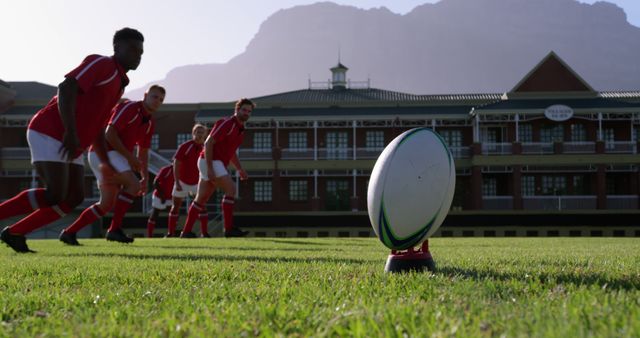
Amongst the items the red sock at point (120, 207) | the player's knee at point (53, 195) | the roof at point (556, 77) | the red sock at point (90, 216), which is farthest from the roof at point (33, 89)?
the player's knee at point (53, 195)

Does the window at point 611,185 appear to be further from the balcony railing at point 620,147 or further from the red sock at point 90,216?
the red sock at point 90,216

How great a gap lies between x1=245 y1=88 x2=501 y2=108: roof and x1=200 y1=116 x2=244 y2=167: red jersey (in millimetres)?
27810

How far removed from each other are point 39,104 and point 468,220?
95.2 feet

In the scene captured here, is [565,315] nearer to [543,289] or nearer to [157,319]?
[543,289]

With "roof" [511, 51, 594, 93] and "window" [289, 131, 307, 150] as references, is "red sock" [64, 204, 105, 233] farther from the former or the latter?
"roof" [511, 51, 594, 93]

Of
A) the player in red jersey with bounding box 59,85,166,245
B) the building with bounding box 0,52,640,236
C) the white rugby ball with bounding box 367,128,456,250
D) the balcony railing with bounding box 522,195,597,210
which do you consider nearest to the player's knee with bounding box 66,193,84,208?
the player in red jersey with bounding box 59,85,166,245

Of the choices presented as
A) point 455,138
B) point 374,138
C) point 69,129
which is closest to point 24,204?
point 69,129

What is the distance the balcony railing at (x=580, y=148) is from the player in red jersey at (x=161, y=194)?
26.0m

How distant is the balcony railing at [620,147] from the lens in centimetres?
3569

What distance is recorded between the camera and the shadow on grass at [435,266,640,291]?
2932 millimetres

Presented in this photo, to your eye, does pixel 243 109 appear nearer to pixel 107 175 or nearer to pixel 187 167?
pixel 187 167

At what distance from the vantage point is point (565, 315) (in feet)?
6.52

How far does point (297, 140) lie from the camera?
4138cm

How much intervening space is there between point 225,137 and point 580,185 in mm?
32132
